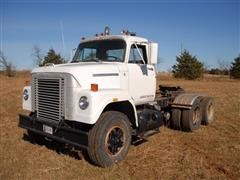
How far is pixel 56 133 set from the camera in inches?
235

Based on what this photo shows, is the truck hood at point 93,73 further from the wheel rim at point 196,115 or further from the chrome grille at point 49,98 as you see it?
the wheel rim at point 196,115

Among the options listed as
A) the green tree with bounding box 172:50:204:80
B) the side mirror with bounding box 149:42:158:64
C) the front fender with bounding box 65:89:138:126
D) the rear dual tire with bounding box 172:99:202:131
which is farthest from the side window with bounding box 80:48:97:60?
the green tree with bounding box 172:50:204:80

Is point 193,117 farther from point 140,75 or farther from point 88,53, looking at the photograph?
point 88,53

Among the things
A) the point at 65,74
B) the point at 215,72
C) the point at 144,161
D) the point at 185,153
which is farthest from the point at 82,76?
the point at 215,72

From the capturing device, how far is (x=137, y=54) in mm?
7371

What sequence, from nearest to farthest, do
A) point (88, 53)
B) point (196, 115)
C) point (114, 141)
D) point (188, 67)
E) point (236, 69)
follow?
1. point (114, 141)
2. point (88, 53)
3. point (196, 115)
4. point (188, 67)
5. point (236, 69)

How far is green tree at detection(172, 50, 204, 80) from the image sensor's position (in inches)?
1930

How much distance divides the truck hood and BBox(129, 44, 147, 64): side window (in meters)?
0.71

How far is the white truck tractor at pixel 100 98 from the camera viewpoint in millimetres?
5609

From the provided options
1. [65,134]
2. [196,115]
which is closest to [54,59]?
[196,115]

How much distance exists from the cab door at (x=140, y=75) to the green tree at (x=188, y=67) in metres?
42.6

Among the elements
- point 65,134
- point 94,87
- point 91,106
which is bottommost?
point 65,134

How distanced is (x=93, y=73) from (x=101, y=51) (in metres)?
1.44

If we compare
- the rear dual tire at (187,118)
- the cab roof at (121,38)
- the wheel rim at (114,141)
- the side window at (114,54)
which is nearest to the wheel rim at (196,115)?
the rear dual tire at (187,118)
